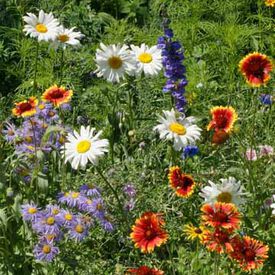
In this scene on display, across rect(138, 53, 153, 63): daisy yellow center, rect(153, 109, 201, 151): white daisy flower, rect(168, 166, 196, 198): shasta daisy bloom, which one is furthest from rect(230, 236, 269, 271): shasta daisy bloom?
rect(138, 53, 153, 63): daisy yellow center

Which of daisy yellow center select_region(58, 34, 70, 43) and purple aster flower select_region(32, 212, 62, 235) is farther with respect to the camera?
daisy yellow center select_region(58, 34, 70, 43)

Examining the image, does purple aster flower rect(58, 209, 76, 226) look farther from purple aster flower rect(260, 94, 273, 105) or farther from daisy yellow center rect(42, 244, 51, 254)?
purple aster flower rect(260, 94, 273, 105)

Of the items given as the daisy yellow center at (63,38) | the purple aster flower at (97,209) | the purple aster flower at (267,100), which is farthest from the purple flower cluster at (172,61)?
the purple aster flower at (97,209)

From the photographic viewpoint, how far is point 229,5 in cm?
446

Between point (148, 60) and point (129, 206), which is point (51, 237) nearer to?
point (129, 206)

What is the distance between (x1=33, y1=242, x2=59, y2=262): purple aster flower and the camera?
2277 millimetres

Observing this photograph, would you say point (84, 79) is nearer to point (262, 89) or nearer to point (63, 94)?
point (262, 89)

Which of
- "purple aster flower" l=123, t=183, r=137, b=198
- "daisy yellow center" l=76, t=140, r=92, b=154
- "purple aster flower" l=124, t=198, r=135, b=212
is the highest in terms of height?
"purple aster flower" l=123, t=183, r=137, b=198

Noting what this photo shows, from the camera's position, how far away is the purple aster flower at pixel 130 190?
9.23 feet

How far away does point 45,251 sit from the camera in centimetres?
228

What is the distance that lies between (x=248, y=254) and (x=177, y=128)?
62 centimetres

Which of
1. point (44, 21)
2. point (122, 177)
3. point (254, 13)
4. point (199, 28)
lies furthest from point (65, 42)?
point (254, 13)

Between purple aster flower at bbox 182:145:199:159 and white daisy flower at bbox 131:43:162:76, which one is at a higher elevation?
white daisy flower at bbox 131:43:162:76

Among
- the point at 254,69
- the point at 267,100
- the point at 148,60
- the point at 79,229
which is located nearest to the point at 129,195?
the point at 79,229
